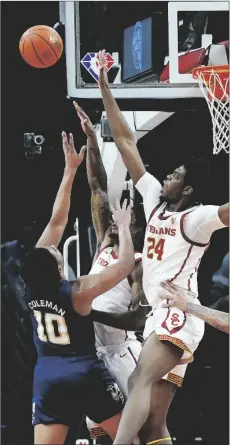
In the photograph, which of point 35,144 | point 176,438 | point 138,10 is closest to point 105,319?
point 35,144

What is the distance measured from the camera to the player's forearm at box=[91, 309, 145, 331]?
5.50m

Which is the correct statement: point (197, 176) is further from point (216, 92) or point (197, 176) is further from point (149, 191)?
point (216, 92)

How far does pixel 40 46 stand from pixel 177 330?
2.11m

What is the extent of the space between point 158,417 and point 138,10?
3.32 metres

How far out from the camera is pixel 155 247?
211 inches

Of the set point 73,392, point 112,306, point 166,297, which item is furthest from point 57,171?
point 73,392

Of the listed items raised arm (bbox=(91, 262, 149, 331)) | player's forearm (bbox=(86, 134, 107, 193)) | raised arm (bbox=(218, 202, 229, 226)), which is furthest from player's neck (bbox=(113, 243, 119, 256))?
raised arm (bbox=(218, 202, 229, 226))

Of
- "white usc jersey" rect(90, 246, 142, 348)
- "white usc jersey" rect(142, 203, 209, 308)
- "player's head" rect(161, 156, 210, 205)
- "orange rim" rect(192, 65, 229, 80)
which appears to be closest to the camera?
"white usc jersey" rect(142, 203, 209, 308)

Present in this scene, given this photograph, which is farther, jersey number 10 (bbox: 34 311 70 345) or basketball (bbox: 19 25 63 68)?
basketball (bbox: 19 25 63 68)

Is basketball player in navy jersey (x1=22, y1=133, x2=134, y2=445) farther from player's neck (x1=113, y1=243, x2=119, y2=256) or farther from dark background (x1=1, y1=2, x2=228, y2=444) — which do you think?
dark background (x1=1, y1=2, x2=228, y2=444)

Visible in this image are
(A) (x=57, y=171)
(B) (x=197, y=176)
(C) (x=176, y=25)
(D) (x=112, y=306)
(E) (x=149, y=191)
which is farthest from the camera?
(A) (x=57, y=171)

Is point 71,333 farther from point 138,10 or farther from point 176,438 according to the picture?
point 138,10

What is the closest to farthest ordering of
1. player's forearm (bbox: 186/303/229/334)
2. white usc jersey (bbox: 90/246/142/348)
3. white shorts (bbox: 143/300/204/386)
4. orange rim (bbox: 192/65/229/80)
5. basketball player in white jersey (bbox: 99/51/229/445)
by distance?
basketball player in white jersey (bbox: 99/51/229/445) < white shorts (bbox: 143/300/204/386) < player's forearm (bbox: 186/303/229/334) < white usc jersey (bbox: 90/246/142/348) < orange rim (bbox: 192/65/229/80)

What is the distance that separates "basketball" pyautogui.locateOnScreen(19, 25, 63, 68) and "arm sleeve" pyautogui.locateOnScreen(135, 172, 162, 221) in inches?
41.7
